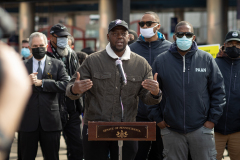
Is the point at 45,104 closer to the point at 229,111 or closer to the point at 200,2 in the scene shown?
the point at 229,111

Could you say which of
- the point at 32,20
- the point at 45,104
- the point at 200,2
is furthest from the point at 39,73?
the point at 200,2

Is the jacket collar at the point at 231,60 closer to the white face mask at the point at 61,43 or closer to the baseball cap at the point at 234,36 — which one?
the baseball cap at the point at 234,36

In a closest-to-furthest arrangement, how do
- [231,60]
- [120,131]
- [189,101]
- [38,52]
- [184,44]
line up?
1. [120,131]
2. [189,101]
3. [184,44]
4. [231,60]
5. [38,52]

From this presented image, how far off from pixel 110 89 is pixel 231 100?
1.83 metres

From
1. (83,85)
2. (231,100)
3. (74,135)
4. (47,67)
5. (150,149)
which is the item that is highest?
(47,67)

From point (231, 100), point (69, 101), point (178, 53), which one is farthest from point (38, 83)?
point (231, 100)

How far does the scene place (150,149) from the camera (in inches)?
238

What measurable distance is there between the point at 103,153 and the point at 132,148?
1.05 ft

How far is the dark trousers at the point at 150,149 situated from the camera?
5.77 metres

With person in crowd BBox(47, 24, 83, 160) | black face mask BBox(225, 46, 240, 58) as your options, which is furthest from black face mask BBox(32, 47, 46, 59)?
black face mask BBox(225, 46, 240, 58)

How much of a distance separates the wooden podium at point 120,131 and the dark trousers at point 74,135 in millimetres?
2520

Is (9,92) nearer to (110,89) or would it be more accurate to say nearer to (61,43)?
(110,89)

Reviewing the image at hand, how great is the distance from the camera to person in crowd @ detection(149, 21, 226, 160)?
4.87 meters

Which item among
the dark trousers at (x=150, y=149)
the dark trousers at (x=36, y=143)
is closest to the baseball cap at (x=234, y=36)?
the dark trousers at (x=150, y=149)
